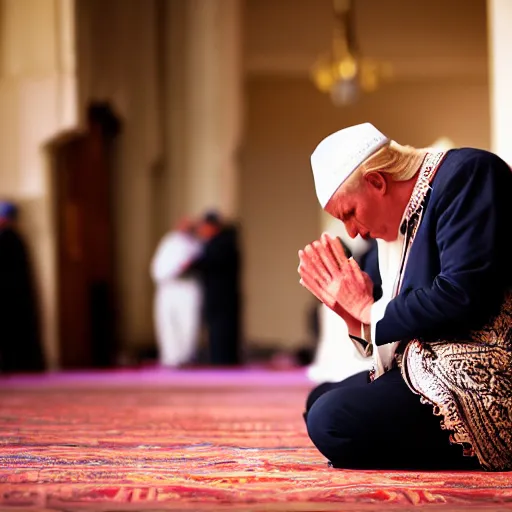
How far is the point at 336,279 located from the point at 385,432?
19.0 inches

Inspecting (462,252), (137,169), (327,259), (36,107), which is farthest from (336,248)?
(137,169)

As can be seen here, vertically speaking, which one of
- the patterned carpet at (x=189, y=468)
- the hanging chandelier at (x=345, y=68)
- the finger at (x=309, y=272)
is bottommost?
the patterned carpet at (x=189, y=468)

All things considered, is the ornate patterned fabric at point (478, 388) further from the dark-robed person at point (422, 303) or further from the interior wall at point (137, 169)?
the interior wall at point (137, 169)

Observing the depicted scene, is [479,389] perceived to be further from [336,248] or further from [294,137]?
[294,137]

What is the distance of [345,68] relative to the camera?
15625mm

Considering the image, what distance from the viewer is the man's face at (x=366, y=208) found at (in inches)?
116

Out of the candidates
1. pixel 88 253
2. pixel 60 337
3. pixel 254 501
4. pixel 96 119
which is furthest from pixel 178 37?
pixel 254 501

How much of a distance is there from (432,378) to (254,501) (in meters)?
0.74

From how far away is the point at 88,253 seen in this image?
1119 cm

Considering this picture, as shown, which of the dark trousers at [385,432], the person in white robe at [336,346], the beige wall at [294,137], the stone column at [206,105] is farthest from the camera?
the beige wall at [294,137]

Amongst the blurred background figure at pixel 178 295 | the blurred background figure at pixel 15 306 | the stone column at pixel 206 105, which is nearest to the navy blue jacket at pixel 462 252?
the blurred background figure at pixel 15 306

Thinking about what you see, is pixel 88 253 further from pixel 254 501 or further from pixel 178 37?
pixel 254 501

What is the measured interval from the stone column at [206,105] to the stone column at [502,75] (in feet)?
25.8

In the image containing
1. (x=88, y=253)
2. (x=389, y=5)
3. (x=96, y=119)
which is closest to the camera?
(x=88, y=253)
